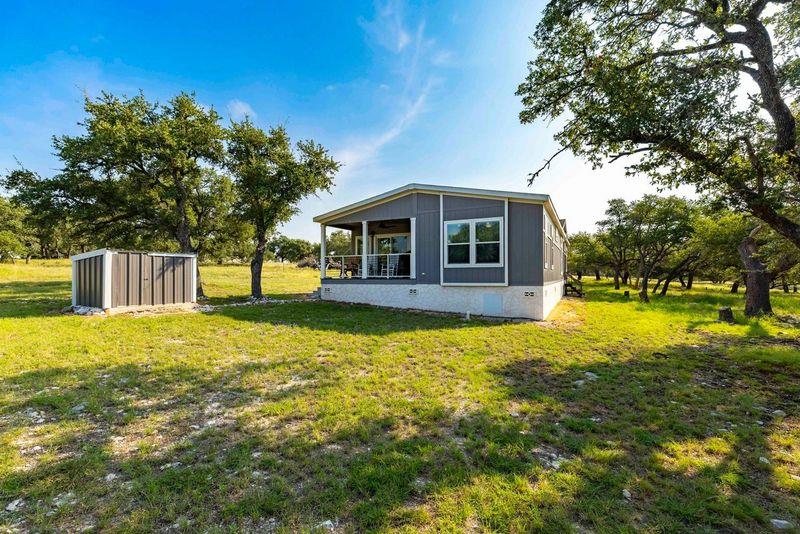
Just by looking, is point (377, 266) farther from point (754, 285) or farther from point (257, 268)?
point (754, 285)

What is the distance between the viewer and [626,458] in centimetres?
299

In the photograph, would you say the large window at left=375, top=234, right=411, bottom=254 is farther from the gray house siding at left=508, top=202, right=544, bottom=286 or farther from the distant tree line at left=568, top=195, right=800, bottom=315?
the distant tree line at left=568, top=195, right=800, bottom=315

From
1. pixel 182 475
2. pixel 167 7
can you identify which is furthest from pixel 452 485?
pixel 167 7

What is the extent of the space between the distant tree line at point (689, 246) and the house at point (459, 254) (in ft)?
14.3

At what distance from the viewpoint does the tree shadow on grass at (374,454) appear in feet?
7.41

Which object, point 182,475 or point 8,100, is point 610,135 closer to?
point 182,475

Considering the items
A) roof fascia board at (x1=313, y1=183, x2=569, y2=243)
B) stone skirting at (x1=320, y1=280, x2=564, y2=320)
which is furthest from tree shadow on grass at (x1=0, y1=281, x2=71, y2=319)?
stone skirting at (x1=320, y1=280, x2=564, y2=320)

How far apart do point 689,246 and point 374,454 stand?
24.9m

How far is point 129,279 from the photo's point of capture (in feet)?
34.3

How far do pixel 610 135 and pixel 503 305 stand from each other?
20.8 feet

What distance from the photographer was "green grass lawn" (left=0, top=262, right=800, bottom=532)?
2.28 metres

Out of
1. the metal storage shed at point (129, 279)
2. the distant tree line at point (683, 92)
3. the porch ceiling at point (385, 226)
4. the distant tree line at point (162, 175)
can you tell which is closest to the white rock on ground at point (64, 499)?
the distant tree line at point (683, 92)

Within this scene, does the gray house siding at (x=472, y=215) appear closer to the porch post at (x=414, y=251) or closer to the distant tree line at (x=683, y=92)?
the porch post at (x=414, y=251)

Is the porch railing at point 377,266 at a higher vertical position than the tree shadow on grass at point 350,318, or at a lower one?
higher
